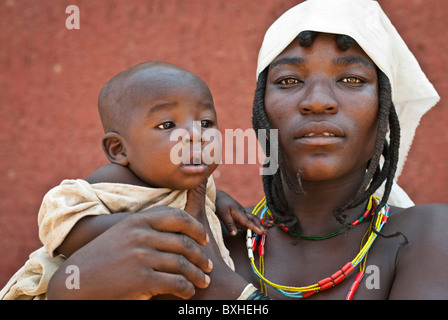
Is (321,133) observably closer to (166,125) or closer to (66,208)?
(166,125)

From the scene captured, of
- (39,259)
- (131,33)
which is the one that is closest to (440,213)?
(39,259)

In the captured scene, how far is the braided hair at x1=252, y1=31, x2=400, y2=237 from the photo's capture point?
2.33 metres

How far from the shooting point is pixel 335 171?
225 cm

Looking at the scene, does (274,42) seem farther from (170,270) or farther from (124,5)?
(124,5)

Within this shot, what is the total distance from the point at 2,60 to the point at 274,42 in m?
2.50

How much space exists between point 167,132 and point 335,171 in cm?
60

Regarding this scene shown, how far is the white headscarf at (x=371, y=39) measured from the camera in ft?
7.74

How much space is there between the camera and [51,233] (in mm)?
1935

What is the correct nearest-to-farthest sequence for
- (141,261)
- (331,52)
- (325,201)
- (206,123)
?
(141,261) < (206,123) < (331,52) < (325,201)

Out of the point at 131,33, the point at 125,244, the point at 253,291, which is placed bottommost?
the point at 253,291

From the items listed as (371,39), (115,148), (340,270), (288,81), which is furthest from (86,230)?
(371,39)

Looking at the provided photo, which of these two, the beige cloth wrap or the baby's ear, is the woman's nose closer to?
the beige cloth wrap

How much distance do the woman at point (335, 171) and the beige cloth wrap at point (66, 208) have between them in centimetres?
19

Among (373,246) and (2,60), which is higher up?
(2,60)
